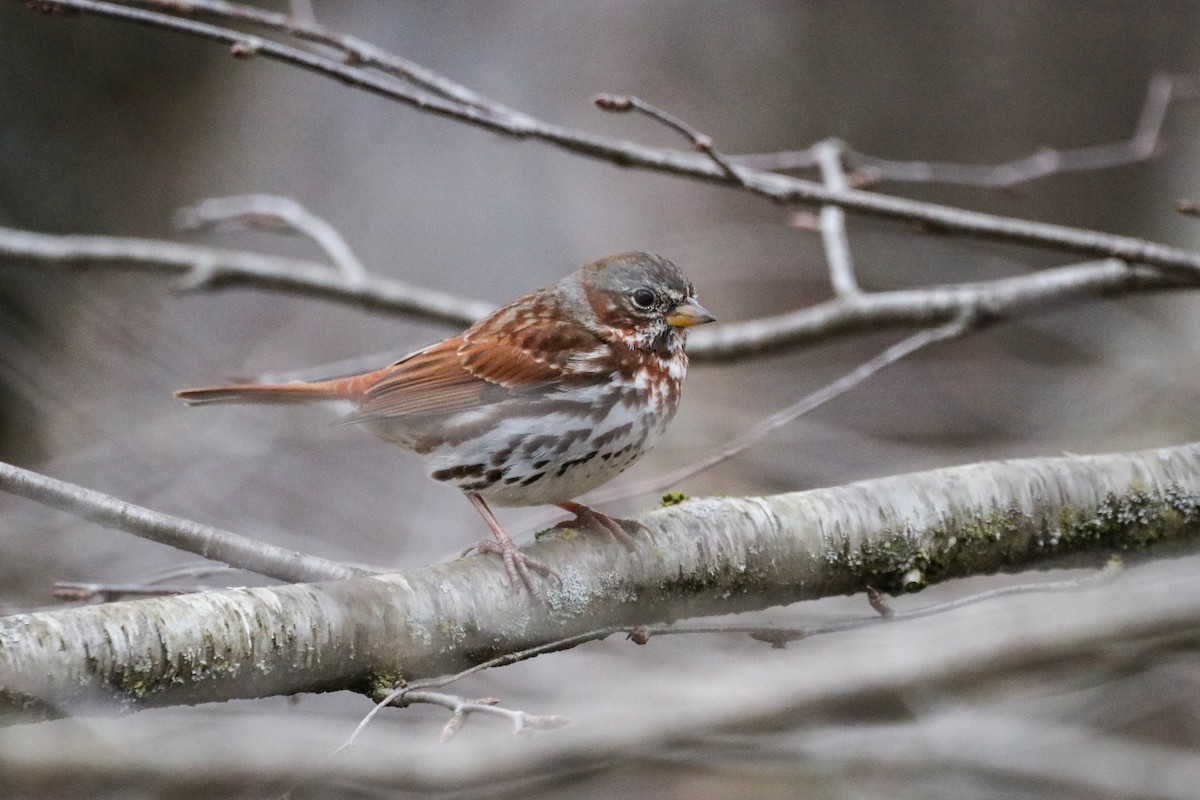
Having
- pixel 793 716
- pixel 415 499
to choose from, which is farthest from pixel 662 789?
pixel 793 716

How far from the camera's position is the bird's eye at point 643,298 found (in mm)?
3746

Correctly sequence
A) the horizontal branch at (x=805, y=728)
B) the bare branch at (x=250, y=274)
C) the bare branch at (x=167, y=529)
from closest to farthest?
the bare branch at (x=167, y=529) < the horizontal branch at (x=805, y=728) < the bare branch at (x=250, y=274)

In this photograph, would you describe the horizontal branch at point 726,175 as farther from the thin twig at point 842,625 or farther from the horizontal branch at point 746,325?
the thin twig at point 842,625

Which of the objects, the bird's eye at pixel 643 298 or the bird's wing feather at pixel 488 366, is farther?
the bird's eye at pixel 643 298

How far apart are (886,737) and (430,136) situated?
22.4ft

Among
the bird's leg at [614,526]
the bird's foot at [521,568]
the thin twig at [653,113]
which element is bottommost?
the bird's foot at [521,568]

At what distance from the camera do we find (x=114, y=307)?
6.59 m

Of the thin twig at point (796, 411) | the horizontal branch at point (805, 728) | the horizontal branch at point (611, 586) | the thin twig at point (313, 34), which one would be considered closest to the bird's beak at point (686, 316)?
the thin twig at point (796, 411)

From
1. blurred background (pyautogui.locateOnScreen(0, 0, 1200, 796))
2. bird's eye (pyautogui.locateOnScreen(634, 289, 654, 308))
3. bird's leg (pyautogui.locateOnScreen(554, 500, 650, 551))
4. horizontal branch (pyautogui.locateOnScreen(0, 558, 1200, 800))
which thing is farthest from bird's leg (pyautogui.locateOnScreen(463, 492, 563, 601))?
blurred background (pyautogui.locateOnScreen(0, 0, 1200, 796))

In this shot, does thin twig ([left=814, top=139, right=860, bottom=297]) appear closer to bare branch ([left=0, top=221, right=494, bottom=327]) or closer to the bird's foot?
bare branch ([left=0, top=221, right=494, bottom=327])

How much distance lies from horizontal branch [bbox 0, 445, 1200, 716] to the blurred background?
2619 mm

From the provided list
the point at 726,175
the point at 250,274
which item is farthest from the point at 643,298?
the point at 250,274

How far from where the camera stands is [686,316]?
12.3 feet

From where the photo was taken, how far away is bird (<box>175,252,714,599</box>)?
3355 mm
